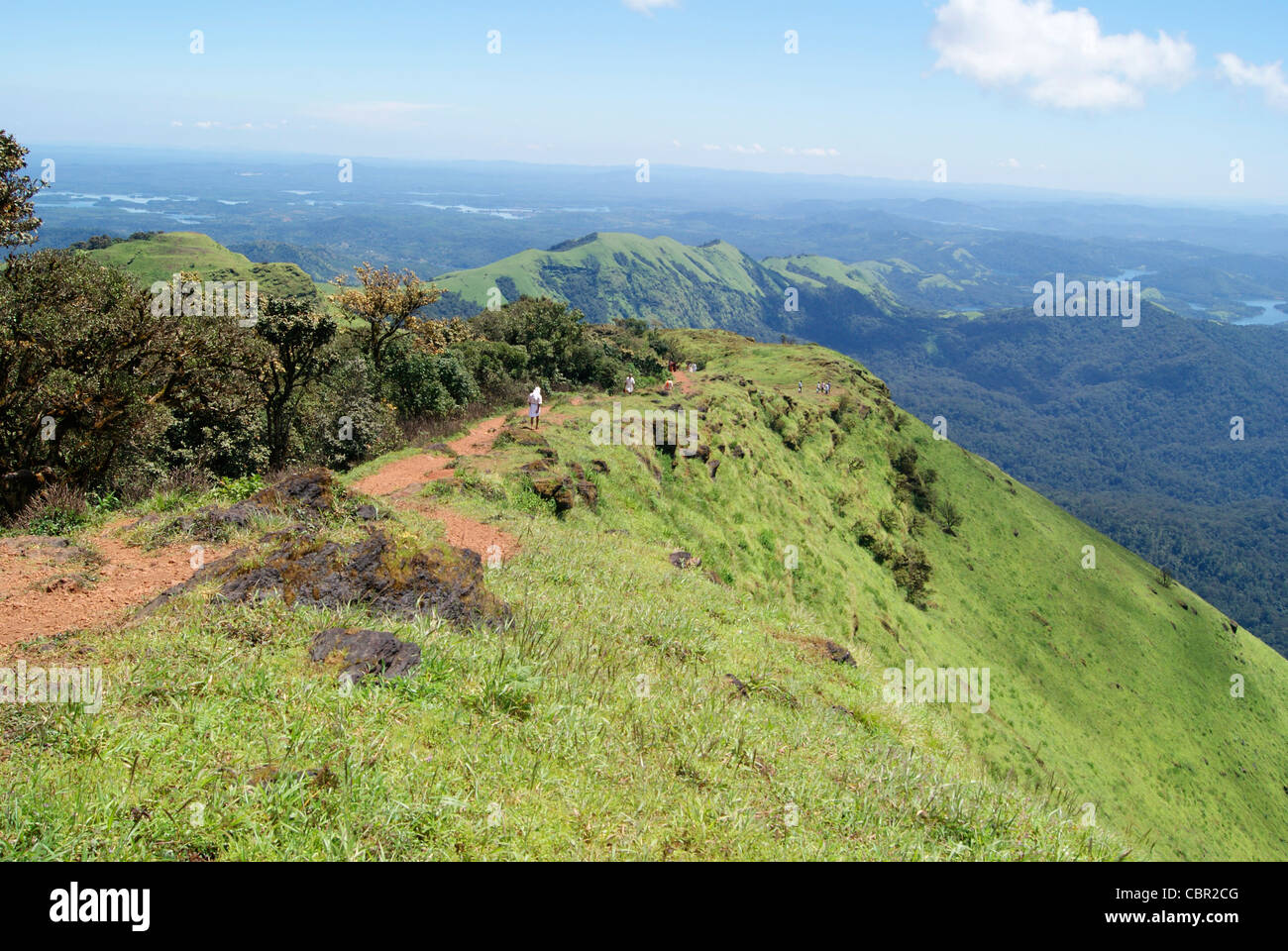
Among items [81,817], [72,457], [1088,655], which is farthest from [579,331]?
[1088,655]

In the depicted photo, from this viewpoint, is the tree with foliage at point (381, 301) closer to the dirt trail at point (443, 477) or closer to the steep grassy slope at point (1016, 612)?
the dirt trail at point (443, 477)

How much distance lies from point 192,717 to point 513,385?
32.1 metres

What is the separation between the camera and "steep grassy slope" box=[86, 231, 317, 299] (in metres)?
140

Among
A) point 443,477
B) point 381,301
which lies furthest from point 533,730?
point 381,301

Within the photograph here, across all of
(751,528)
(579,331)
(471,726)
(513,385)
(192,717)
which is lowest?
(751,528)

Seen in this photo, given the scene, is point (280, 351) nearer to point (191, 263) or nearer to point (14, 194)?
point (14, 194)

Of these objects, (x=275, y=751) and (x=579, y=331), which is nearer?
(x=275, y=751)

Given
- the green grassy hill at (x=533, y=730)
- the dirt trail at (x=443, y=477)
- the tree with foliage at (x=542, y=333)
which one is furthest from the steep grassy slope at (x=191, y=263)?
the green grassy hill at (x=533, y=730)

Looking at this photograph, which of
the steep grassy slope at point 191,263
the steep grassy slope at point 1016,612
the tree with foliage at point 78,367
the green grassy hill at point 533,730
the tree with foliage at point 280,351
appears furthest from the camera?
the steep grassy slope at point 191,263

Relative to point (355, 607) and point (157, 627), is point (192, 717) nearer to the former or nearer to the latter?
point (157, 627)

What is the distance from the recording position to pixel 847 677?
41.9ft

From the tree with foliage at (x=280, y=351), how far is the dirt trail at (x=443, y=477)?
211 inches

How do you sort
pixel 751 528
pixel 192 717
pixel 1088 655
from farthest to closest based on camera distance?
pixel 1088 655 → pixel 751 528 → pixel 192 717

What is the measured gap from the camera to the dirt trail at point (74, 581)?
7430mm
